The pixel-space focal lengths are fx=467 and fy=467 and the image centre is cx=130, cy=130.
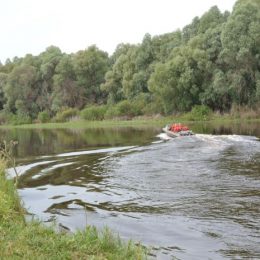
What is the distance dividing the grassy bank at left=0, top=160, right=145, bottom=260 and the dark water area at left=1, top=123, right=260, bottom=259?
1036 millimetres

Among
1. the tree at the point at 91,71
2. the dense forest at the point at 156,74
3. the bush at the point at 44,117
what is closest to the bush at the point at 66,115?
the dense forest at the point at 156,74

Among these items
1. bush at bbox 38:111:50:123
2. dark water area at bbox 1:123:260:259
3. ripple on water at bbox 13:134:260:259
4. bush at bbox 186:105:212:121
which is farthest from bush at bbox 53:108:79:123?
ripple on water at bbox 13:134:260:259

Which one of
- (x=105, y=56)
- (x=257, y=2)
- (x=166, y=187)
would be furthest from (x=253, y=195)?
(x=105, y=56)

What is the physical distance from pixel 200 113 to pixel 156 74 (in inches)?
407

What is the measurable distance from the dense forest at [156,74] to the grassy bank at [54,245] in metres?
51.0

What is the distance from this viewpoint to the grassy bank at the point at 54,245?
7.83m

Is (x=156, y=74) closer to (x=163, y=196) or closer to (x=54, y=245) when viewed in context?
(x=163, y=196)

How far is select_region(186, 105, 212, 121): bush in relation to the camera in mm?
62375

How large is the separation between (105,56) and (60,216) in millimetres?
91924

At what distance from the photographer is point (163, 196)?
14789 mm

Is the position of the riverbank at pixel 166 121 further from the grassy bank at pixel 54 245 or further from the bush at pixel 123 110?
the grassy bank at pixel 54 245

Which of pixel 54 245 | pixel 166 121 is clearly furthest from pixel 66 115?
pixel 54 245

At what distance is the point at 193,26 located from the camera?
73.1m

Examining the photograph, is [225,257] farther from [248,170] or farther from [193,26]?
[193,26]
